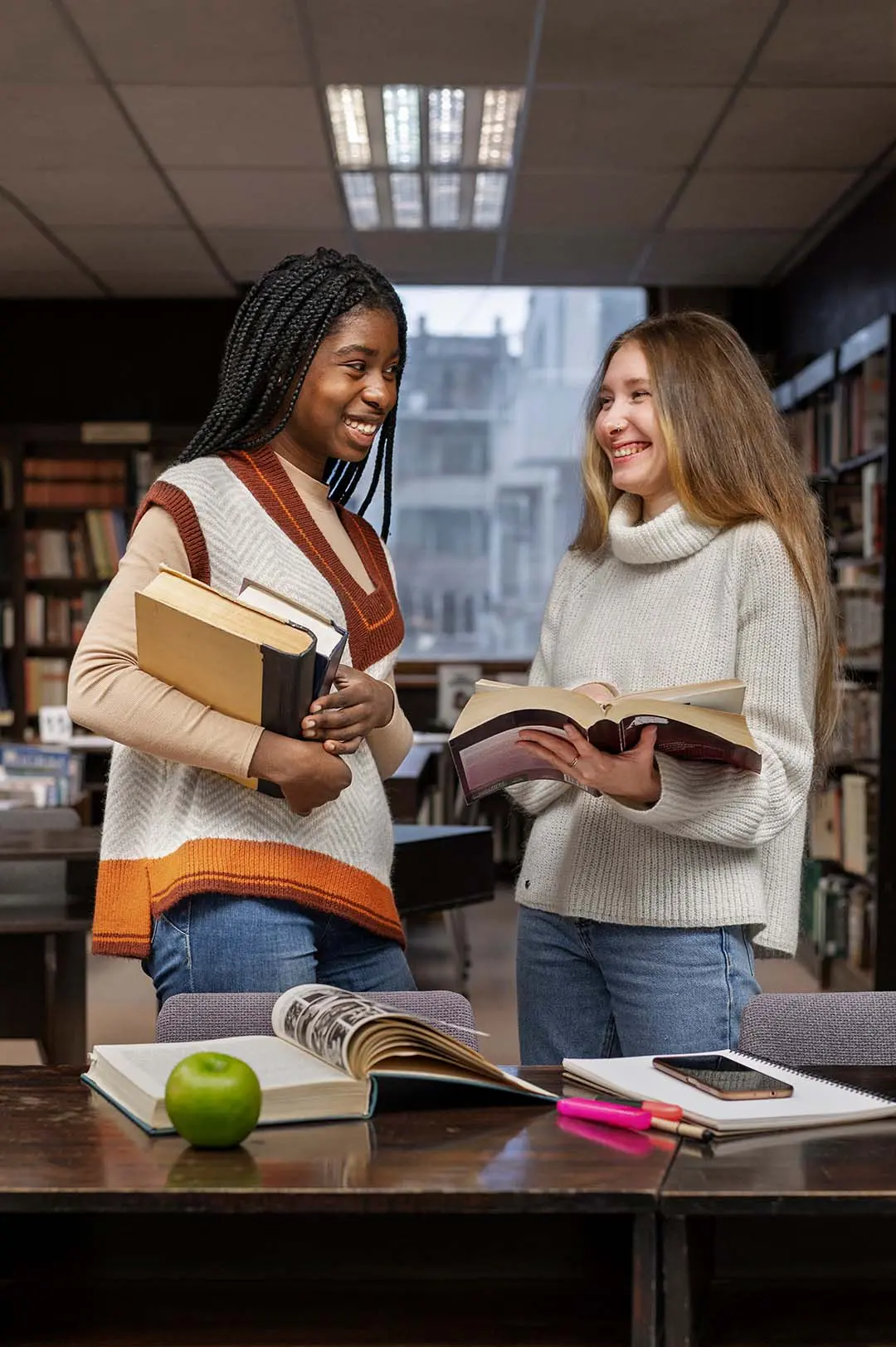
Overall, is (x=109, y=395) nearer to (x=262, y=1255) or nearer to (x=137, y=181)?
(x=137, y=181)

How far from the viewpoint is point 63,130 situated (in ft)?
16.4

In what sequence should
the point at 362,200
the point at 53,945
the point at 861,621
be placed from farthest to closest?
the point at 362,200
the point at 861,621
the point at 53,945

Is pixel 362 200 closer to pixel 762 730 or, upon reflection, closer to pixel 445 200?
pixel 445 200

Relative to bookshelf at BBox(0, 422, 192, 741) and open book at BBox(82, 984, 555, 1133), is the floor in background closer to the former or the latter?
bookshelf at BBox(0, 422, 192, 741)

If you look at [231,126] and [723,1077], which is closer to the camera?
[723,1077]

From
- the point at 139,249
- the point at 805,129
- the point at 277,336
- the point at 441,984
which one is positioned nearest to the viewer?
the point at 277,336

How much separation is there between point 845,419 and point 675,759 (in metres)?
4.27

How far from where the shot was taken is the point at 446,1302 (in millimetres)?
1265

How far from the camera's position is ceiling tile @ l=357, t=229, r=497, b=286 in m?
6.59

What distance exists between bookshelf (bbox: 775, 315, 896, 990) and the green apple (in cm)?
402

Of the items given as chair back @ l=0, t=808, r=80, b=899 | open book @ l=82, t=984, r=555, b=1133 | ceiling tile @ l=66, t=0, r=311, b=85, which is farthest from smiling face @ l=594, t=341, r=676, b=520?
ceiling tile @ l=66, t=0, r=311, b=85

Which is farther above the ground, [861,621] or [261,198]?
[261,198]

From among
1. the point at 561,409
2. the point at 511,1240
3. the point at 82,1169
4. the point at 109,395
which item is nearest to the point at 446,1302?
the point at 511,1240

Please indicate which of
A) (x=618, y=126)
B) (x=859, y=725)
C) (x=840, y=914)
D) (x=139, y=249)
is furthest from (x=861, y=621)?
(x=139, y=249)
